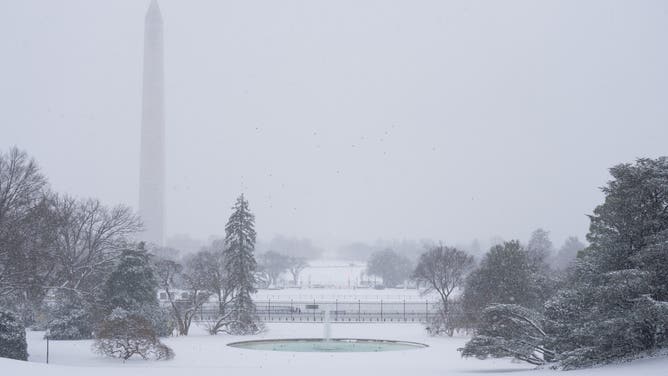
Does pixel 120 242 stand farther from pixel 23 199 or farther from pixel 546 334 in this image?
pixel 546 334

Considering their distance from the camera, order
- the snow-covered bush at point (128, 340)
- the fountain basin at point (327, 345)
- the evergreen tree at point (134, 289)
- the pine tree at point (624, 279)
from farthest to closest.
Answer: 1. the evergreen tree at point (134, 289)
2. the fountain basin at point (327, 345)
3. the snow-covered bush at point (128, 340)
4. the pine tree at point (624, 279)

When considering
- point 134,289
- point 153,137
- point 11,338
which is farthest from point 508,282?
point 153,137

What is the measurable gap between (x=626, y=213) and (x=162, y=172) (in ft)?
433

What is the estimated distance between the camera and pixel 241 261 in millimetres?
51656

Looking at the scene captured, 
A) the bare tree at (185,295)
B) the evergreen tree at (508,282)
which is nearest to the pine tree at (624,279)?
the evergreen tree at (508,282)

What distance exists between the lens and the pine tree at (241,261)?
49.5 m

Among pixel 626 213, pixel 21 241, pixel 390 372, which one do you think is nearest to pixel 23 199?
pixel 21 241

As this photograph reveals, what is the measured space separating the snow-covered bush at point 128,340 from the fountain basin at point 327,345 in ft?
25.3

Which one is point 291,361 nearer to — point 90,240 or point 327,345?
point 327,345

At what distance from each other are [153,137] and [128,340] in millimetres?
121466

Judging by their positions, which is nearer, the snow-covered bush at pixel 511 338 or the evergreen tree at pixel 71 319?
the snow-covered bush at pixel 511 338

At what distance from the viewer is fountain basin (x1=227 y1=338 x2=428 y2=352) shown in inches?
1534

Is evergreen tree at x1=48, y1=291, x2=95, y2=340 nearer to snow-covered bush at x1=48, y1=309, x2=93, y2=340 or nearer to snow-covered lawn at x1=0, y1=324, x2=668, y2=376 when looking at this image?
snow-covered bush at x1=48, y1=309, x2=93, y2=340

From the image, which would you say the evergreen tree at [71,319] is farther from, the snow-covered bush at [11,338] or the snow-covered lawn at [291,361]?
the snow-covered bush at [11,338]
